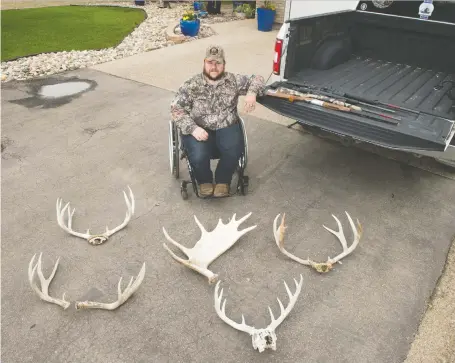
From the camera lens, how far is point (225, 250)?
10.6 ft

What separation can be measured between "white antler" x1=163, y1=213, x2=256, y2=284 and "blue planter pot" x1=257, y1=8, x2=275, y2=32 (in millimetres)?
10244

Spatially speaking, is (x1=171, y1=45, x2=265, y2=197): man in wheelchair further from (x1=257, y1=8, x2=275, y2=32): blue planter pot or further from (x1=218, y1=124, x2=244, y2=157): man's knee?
(x1=257, y1=8, x2=275, y2=32): blue planter pot

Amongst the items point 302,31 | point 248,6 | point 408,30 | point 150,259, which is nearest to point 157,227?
point 150,259

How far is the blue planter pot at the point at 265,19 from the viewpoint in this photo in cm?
1196

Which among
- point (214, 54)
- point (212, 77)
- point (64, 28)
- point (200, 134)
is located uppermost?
point (214, 54)

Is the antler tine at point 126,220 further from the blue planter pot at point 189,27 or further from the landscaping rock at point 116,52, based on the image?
the blue planter pot at point 189,27

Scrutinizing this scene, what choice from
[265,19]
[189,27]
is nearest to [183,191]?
[189,27]

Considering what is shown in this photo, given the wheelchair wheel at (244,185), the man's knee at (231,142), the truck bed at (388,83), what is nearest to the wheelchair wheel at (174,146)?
the man's knee at (231,142)

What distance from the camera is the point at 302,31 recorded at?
4391mm

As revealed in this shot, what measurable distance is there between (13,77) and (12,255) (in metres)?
5.69

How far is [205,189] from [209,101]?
2.96ft

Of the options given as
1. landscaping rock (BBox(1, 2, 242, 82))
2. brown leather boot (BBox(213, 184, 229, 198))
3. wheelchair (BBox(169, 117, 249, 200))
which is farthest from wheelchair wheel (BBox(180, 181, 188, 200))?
landscaping rock (BBox(1, 2, 242, 82))

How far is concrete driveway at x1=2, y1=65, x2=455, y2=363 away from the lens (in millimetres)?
2535

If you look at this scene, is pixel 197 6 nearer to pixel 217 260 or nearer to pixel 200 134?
pixel 200 134
